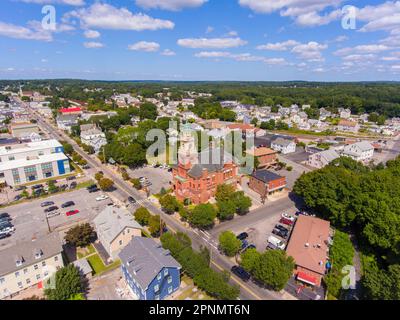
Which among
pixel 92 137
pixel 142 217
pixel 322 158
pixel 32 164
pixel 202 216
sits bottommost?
pixel 142 217

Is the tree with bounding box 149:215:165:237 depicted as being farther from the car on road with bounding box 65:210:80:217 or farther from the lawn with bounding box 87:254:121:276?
the car on road with bounding box 65:210:80:217

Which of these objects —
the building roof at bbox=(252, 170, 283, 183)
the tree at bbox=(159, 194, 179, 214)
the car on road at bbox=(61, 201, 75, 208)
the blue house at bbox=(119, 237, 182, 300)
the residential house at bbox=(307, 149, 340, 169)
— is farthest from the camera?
the residential house at bbox=(307, 149, 340, 169)

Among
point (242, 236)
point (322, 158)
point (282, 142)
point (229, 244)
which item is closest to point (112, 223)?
point (229, 244)

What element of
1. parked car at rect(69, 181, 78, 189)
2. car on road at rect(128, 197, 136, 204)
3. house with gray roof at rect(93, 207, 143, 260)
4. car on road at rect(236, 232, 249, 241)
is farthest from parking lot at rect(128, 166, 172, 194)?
car on road at rect(236, 232, 249, 241)

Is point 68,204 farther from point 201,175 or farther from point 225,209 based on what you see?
point 225,209

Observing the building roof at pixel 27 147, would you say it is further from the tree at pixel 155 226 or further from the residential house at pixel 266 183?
the residential house at pixel 266 183

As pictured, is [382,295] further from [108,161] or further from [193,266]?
[108,161]
